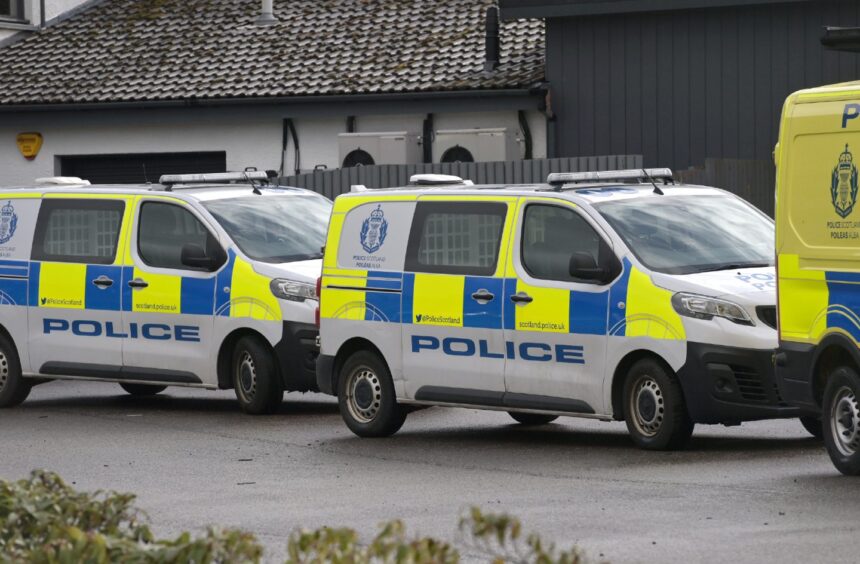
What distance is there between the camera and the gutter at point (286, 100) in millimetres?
27266

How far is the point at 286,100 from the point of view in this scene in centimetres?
2911

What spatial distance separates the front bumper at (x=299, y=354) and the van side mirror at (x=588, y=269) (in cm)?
313

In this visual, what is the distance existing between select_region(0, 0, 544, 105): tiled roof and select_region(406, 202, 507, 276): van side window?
1384cm

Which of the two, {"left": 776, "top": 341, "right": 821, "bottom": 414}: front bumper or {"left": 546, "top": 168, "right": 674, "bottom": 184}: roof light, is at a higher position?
{"left": 546, "top": 168, "right": 674, "bottom": 184}: roof light

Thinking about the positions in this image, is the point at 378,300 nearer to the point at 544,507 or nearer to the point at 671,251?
the point at 671,251

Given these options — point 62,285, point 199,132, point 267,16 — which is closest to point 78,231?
point 62,285

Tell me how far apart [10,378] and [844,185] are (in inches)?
335

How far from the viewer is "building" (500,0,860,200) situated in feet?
83.1

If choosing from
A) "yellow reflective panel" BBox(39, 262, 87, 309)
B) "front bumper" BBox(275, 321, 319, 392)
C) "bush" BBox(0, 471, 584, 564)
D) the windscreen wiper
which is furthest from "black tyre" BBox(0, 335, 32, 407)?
"bush" BBox(0, 471, 584, 564)

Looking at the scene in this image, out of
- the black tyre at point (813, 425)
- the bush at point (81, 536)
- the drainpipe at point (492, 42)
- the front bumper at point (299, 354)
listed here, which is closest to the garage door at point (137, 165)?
the drainpipe at point (492, 42)

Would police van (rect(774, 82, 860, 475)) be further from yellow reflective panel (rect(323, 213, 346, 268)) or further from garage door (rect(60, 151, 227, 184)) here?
garage door (rect(60, 151, 227, 184))

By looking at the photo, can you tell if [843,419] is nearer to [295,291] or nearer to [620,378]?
[620,378]

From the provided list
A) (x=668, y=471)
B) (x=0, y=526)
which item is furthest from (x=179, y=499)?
(x=0, y=526)

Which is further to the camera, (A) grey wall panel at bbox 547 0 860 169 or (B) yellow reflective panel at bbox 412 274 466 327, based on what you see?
(A) grey wall panel at bbox 547 0 860 169
